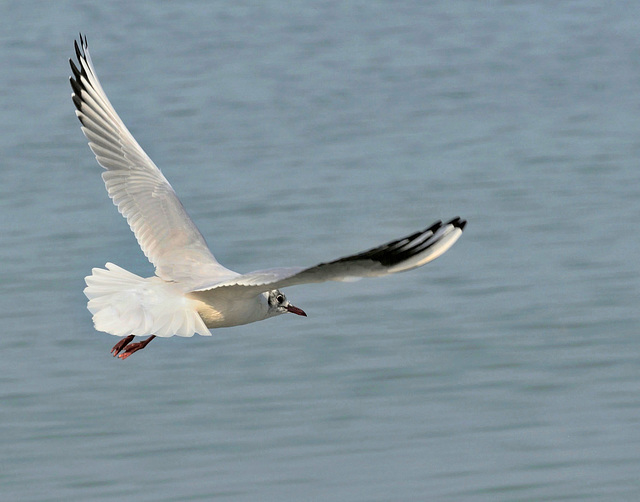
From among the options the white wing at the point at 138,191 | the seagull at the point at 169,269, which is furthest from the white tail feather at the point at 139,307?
the white wing at the point at 138,191

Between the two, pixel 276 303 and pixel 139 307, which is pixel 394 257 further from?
pixel 276 303

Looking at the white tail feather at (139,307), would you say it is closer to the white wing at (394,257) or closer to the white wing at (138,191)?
the white wing at (138,191)

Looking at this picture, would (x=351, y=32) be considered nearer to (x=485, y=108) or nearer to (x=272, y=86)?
(x=272, y=86)

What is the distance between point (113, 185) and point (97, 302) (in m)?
1.42

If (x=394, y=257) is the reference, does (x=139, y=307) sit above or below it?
below

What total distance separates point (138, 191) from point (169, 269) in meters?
0.82

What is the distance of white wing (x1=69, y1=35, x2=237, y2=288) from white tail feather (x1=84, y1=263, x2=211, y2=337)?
1.26 ft

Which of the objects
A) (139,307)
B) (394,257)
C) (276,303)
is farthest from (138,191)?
(394,257)

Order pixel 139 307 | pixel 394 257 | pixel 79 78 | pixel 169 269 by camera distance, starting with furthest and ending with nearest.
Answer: pixel 79 78
pixel 169 269
pixel 139 307
pixel 394 257

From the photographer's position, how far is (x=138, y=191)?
817 cm

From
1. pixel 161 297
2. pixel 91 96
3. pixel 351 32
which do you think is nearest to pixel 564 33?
pixel 351 32

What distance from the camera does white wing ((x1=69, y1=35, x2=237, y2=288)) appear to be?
777 cm

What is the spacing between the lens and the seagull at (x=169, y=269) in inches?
225

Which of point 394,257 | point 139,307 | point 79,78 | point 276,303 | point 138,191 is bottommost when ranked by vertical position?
point 276,303
